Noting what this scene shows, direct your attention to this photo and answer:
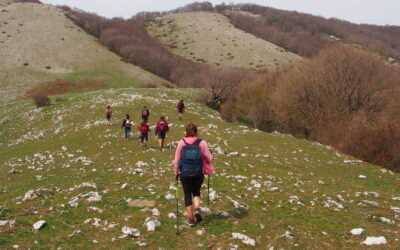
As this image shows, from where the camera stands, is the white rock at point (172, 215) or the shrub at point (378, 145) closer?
the white rock at point (172, 215)

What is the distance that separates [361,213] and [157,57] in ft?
313

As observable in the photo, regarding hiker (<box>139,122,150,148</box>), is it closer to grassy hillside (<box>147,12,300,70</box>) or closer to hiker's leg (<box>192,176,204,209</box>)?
hiker's leg (<box>192,176,204,209</box>)

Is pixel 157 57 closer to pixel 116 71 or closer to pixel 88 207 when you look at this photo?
pixel 116 71

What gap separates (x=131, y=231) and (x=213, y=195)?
155 inches

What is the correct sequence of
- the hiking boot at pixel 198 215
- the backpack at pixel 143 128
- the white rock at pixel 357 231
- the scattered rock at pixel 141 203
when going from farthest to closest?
1. the backpack at pixel 143 128
2. the scattered rock at pixel 141 203
3. the hiking boot at pixel 198 215
4. the white rock at pixel 357 231

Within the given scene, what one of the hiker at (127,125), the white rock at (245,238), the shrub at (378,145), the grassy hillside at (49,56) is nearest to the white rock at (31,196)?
the white rock at (245,238)

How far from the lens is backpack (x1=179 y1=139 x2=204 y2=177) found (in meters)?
9.15

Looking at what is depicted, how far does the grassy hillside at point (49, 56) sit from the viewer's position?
249 feet

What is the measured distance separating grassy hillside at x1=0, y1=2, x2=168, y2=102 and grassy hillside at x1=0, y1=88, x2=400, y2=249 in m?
51.7

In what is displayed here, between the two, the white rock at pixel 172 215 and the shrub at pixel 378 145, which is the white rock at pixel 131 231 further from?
the shrub at pixel 378 145

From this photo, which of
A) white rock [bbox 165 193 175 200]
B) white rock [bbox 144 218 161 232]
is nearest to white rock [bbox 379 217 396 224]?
white rock [bbox 165 193 175 200]

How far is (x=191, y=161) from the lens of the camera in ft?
30.0

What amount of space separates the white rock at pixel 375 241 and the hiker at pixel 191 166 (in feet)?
15.5

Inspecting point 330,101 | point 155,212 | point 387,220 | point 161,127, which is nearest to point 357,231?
point 387,220
